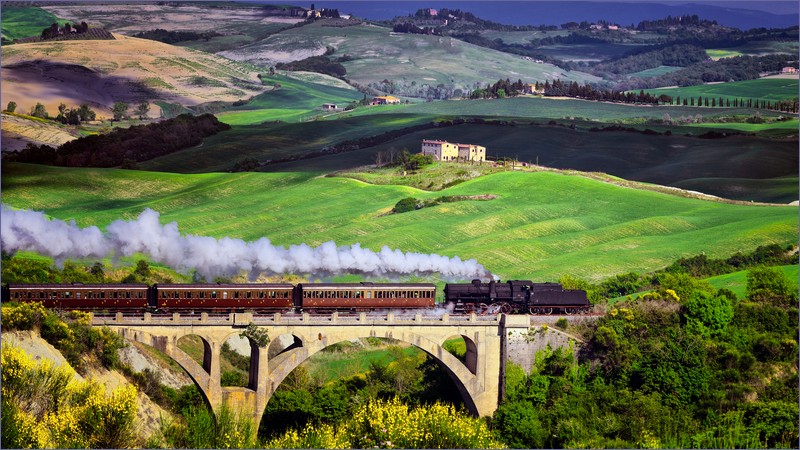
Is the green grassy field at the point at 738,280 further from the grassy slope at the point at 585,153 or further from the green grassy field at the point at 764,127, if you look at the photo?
the green grassy field at the point at 764,127

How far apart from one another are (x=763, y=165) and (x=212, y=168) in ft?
191

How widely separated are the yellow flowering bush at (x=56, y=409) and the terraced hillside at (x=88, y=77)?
102295 mm

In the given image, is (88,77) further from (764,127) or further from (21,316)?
(21,316)

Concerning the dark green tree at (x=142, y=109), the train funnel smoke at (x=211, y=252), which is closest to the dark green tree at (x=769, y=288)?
the train funnel smoke at (x=211, y=252)

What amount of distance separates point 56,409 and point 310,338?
1431cm

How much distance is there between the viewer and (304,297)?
263 ft

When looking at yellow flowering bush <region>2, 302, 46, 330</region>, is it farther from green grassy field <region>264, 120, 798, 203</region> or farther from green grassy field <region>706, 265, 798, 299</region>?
green grassy field <region>264, 120, 798, 203</region>

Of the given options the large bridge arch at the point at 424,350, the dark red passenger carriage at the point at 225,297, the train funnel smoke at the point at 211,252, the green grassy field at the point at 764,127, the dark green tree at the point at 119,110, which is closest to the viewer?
the large bridge arch at the point at 424,350

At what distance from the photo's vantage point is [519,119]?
185 metres

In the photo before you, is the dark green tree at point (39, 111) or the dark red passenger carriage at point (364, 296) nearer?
the dark red passenger carriage at point (364, 296)

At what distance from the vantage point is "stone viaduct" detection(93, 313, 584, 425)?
247 ft

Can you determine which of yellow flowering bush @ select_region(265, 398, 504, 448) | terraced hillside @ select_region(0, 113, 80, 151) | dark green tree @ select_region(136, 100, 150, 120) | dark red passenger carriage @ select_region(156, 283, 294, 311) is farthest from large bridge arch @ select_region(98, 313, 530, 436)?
dark green tree @ select_region(136, 100, 150, 120)

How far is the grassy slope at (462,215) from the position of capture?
114375mm

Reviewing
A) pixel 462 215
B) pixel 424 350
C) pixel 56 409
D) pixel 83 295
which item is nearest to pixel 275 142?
pixel 462 215
